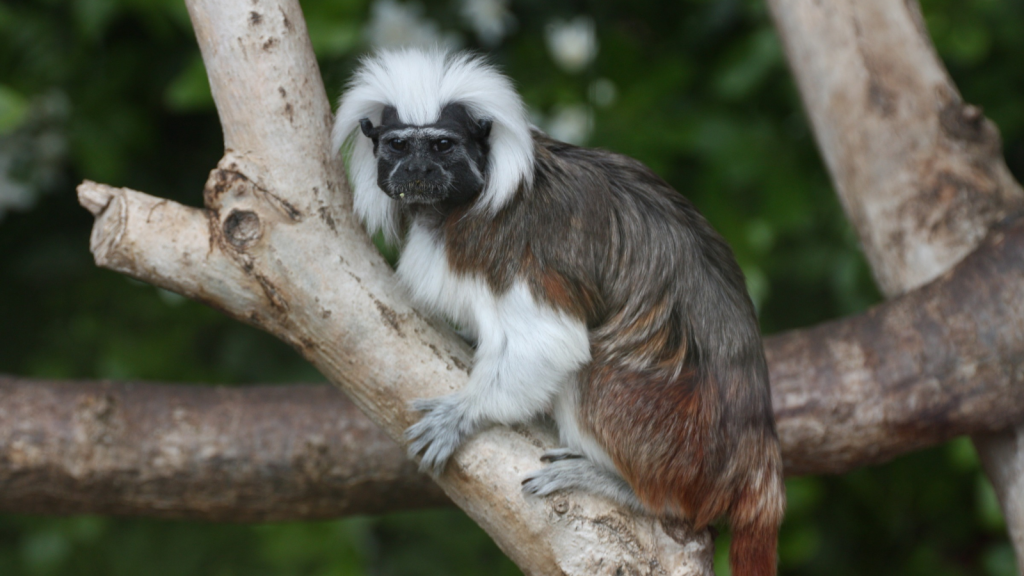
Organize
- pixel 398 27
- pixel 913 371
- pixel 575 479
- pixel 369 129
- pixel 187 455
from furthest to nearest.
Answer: pixel 398 27, pixel 187 455, pixel 913 371, pixel 369 129, pixel 575 479

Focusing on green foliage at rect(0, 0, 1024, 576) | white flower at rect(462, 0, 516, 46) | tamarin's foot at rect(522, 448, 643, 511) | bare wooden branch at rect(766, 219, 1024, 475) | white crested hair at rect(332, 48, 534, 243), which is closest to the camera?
tamarin's foot at rect(522, 448, 643, 511)

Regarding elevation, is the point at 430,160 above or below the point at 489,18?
below

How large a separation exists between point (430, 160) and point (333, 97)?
1.12 metres

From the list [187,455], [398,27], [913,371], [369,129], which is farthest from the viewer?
[398,27]

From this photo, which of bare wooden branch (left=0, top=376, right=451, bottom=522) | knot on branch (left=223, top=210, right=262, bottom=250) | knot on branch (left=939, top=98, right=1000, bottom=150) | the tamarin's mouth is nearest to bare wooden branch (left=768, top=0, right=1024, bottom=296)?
knot on branch (left=939, top=98, right=1000, bottom=150)

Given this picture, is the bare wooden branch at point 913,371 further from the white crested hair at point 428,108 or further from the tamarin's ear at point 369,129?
the tamarin's ear at point 369,129

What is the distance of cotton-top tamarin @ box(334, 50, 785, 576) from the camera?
5.04 feet

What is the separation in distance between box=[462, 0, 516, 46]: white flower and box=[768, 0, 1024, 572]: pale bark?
3.19ft

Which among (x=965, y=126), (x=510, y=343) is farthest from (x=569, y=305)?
(x=965, y=126)

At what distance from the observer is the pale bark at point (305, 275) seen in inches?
58.6

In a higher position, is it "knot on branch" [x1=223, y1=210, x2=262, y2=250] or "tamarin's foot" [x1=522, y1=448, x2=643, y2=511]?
"knot on branch" [x1=223, y1=210, x2=262, y2=250]

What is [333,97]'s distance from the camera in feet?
8.39

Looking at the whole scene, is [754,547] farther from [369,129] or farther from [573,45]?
[573,45]

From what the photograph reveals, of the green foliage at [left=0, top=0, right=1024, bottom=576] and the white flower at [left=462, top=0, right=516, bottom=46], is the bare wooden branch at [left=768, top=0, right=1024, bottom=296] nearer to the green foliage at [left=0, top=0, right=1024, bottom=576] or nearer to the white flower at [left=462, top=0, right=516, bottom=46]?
the green foliage at [left=0, top=0, right=1024, bottom=576]
